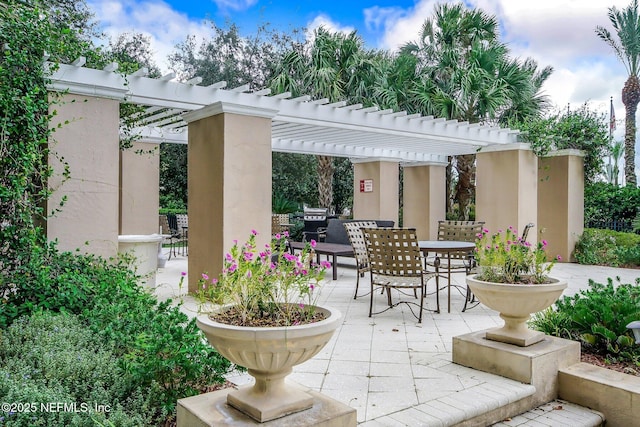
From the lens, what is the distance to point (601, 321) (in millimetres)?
3428

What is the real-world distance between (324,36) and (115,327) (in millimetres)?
11735

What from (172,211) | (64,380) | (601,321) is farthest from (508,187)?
(172,211)

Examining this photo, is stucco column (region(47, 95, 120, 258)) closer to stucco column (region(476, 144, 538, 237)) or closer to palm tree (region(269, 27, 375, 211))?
stucco column (region(476, 144, 538, 237))

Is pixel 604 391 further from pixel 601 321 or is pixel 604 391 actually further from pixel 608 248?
pixel 608 248

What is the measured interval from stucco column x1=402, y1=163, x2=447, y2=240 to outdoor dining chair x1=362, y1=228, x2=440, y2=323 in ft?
26.6

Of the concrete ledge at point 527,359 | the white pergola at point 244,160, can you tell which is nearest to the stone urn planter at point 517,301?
the concrete ledge at point 527,359

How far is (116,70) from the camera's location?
5.02 metres

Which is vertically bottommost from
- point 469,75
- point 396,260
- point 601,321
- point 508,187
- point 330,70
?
point 601,321

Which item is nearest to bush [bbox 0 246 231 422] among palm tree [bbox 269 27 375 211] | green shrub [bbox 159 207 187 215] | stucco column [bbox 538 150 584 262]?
stucco column [bbox 538 150 584 262]

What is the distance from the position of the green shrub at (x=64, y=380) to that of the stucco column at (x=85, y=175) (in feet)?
6.17

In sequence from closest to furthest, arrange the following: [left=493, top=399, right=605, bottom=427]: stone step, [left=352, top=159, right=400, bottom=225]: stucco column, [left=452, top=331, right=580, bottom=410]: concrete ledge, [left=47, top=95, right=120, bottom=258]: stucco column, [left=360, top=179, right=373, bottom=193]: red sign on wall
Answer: [left=493, top=399, right=605, bottom=427]: stone step, [left=452, top=331, right=580, bottom=410]: concrete ledge, [left=47, top=95, right=120, bottom=258]: stucco column, [left=352, top=159, right=400, bottom=225]: stucco column, [left=360, top=179, right=373, bottom=193]: red sign on wall

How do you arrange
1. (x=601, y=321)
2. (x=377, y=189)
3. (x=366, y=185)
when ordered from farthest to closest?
(x=366, y=185) < (x=377, y=189) < (x=601, y=321)

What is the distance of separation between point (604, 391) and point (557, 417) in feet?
1.11

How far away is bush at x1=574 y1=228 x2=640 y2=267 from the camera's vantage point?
8.89 metres
